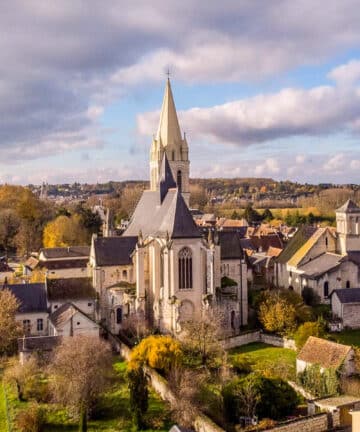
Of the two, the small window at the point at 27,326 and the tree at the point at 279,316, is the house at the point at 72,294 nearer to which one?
the small window at the point at 27,326

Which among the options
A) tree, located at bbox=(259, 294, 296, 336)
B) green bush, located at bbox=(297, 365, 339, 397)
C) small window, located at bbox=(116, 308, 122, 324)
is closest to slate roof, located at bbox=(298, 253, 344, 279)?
tree, located at bbox=(259, 294, 296, 336)

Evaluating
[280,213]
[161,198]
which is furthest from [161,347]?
Answer: [280,213]

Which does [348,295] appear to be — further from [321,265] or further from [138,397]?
[138,397]

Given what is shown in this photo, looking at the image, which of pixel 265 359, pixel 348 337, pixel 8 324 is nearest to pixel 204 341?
pixel 265 359

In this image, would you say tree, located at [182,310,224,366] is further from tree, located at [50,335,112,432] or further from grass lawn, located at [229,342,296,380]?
tree, located at [50,335,112,432]

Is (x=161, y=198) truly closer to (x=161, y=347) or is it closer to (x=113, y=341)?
(x=113, y=341)
